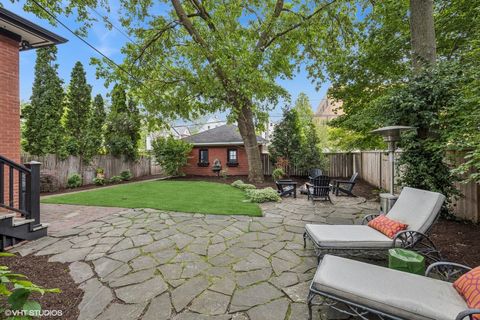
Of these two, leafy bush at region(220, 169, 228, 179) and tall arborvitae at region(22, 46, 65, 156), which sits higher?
tall arborvitae at region(22, 46, 65, 156)

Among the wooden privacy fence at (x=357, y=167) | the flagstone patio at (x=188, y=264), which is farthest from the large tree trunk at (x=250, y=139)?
the flagstone patio at (x=188, y=264)

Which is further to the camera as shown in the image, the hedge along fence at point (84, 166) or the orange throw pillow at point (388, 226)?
the hedge along fence at point (84, 166)

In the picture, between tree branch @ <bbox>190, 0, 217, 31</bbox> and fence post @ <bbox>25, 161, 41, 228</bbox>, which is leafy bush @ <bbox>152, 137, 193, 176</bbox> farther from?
fence post @ <bbox>25, 161, 41, 228</bbox>

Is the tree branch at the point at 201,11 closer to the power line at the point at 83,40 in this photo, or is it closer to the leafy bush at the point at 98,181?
the power line at the point at 83,40

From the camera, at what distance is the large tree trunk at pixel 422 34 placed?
547 cm

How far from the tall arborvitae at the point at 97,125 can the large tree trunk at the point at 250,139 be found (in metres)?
7.94

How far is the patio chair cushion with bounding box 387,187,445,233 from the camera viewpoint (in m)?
3.18

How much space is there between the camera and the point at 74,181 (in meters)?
11.2

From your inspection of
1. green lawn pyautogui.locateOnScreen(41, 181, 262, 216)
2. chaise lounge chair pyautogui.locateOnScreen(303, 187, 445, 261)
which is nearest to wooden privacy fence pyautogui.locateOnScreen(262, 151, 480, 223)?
chaise lounge chair pyautogui.locateOnScreen(303, 187, 445, 261)

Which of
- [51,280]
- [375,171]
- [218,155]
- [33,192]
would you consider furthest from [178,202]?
[218,155]

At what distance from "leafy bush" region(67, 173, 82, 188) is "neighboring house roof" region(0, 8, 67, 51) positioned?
723 centimetres

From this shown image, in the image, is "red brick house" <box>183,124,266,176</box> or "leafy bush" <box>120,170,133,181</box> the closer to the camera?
"leafy bush" <box>120,170,133,181</box>

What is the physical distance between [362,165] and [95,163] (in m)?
14.6

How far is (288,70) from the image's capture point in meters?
12.2
